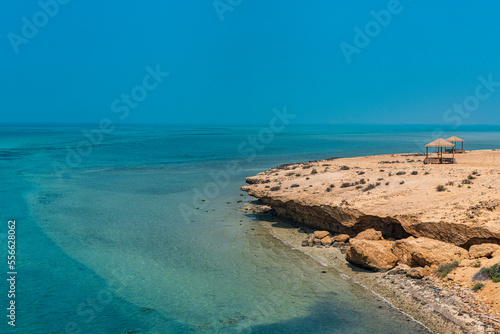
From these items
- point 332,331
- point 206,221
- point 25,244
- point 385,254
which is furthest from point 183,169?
point 332,331

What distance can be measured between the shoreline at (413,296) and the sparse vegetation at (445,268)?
0.43 m

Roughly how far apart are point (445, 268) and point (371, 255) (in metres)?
2.90

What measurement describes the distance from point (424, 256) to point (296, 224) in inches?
387

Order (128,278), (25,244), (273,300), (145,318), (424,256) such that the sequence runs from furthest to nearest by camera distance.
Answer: (25,244)
(128,278)
(424,256)
(273,300)
(145,318)

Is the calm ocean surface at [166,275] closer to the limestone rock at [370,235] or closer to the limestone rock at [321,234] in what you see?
the limestone rock at [321,234]

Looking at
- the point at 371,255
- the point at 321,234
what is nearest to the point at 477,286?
the point at 371,255

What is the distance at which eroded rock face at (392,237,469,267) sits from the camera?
1553 cm

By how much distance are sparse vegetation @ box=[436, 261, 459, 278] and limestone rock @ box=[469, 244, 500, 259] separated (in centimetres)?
93

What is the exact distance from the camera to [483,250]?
15227 millimetres

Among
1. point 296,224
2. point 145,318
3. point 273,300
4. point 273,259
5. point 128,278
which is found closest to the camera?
point 145,318

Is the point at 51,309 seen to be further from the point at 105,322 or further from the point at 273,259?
the point at 273,259

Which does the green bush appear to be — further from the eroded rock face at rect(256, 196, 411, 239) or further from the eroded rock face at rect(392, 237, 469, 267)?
the eroded rock face at rect(256, 196, 411, 239)

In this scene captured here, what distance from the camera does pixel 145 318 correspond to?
1335 cm

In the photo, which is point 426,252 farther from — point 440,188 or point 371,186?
point 371,186
